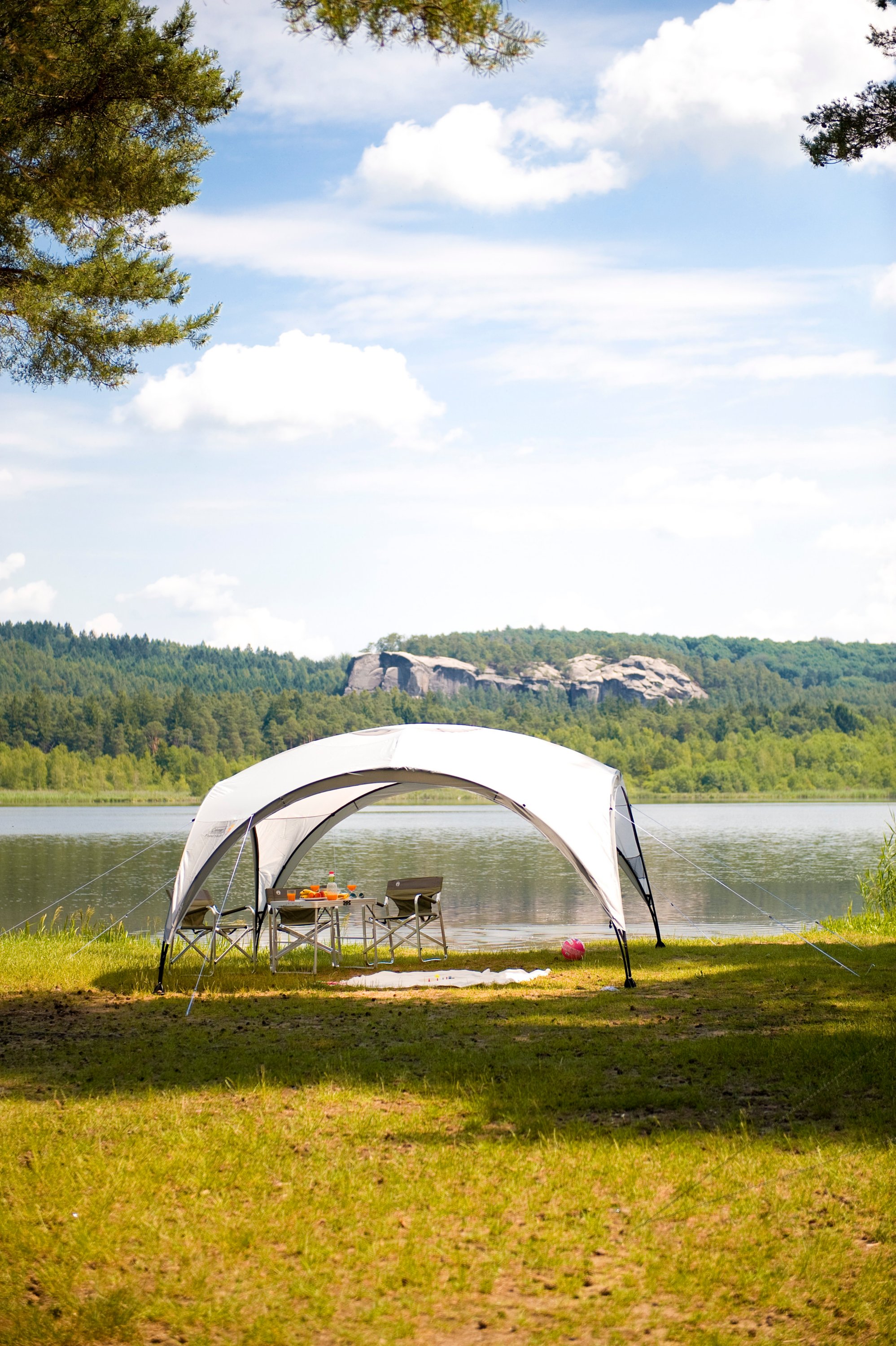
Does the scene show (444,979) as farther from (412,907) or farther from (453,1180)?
(453,1180)

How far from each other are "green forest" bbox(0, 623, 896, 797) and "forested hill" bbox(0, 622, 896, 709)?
0.71ft

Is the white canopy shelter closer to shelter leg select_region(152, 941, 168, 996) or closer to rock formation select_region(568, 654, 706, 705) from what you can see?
shelter leg select_region(152, 941, 168, 996)

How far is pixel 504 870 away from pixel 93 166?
16.4m

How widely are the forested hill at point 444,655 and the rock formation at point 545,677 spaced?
125cm

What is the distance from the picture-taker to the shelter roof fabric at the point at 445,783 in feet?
27.0

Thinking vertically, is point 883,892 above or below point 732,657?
below

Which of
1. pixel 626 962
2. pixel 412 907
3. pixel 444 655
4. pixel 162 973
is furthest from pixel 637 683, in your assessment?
pixel 162 973

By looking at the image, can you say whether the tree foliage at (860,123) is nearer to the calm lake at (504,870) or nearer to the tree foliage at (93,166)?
the tree foliage at (93,166)

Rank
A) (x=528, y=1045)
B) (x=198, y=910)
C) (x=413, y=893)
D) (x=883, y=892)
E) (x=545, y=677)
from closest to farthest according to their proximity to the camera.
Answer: (x=528, y=1045), (x=198, y=910), (x=413, y=893), (x=883, y=892), (x=545, y=677)

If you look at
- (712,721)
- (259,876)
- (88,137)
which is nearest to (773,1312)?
(88,137)

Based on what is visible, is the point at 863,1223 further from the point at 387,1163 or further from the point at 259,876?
the point at 259,876

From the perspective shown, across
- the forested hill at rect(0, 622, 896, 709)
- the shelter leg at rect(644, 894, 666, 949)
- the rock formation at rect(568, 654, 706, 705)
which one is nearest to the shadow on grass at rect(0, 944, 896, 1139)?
the shelter leg at rect(644, 894, 666, 949)

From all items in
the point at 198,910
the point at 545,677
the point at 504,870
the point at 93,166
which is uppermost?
the point at 545,677

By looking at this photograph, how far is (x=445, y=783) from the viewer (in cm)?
874
